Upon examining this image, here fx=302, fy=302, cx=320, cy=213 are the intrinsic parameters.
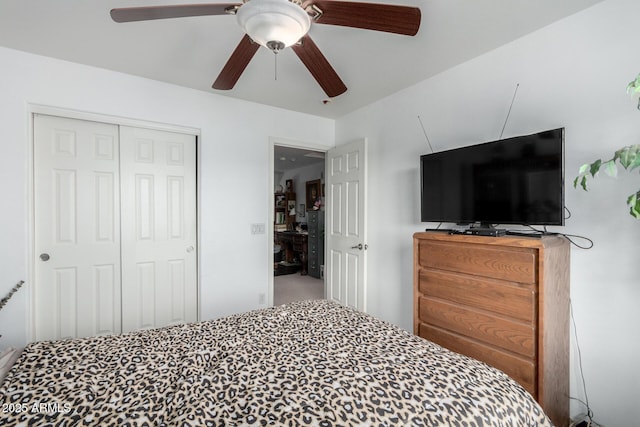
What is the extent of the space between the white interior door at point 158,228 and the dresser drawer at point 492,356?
89.5 inches

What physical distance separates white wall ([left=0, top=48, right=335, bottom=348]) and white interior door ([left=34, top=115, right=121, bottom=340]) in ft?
0.43

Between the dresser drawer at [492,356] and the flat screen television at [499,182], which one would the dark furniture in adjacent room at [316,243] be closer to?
the flat screen television at [499,182]

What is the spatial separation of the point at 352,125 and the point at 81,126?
2634 mm

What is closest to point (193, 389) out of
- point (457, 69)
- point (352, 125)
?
point (457, 69)

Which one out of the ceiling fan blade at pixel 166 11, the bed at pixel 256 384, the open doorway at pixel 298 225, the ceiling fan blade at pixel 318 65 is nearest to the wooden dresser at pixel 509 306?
the bed at pixel 256 384

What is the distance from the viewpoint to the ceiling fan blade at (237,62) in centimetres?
152

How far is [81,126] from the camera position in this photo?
8.38ft

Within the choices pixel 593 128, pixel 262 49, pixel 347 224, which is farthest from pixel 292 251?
pixel 593 128

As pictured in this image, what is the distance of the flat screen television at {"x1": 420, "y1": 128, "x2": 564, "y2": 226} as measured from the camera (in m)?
1.68

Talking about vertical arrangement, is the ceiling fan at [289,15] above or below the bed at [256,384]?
above

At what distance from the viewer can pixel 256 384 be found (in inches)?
40.4

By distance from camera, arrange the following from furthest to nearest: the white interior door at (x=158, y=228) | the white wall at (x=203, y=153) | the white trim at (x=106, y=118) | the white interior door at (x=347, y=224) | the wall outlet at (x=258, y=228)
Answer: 1. the wall outlet at (x=258, y=228)
2. the white interior door at (x=347, y=224)
3. the white interior door at (x=158, y=228)
4. the white trim at (x=106, y=118)
5. the white wall at (x=203, y=153)

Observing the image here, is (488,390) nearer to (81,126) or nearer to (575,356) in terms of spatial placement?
(575,356)

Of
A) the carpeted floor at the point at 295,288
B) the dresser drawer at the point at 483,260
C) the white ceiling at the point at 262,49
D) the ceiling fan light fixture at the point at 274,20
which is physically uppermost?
the white ceiling at the point at 262,49
